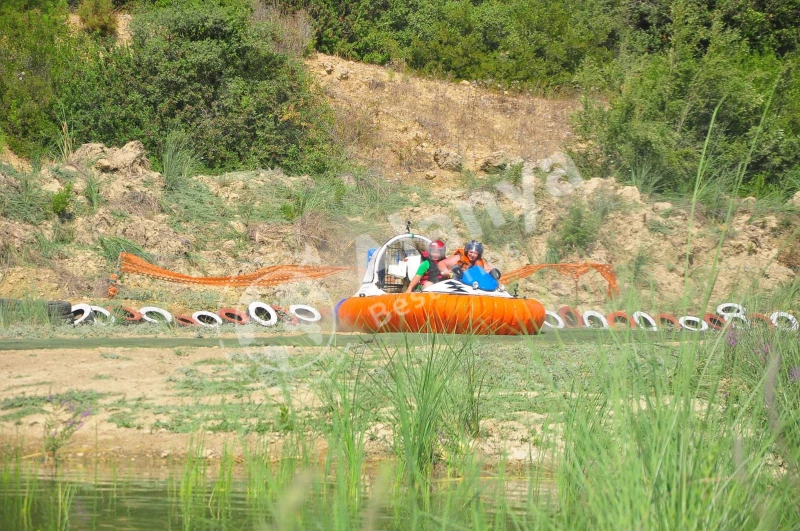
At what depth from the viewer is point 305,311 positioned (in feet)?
53.1

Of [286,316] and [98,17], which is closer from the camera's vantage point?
[286,316]

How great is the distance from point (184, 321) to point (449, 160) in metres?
12.7

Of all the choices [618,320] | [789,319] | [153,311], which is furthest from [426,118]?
[618,320]

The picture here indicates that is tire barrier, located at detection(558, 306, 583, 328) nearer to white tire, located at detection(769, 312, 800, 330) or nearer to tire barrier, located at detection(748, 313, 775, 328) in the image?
tire barrier, located at detection(748, 313, 775, 328)

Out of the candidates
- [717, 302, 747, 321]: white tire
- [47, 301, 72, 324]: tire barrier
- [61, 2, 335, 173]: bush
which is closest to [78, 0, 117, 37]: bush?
[61, 2, 335, 173]: bush

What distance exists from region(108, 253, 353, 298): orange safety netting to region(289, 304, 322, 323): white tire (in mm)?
1718

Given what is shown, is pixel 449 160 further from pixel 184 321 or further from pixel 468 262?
pixel 184 321

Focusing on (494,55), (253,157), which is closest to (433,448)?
(253,157)

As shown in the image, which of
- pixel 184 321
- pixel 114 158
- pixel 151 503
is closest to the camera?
pixel 151 503

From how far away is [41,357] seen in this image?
365 inches

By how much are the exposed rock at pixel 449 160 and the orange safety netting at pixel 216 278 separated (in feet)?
26.5

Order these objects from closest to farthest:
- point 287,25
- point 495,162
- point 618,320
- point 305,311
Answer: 1. point 618,320
2. point 305,311
3. point 495,162
4. point 287,25

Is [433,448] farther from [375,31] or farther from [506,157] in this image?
[375,31]

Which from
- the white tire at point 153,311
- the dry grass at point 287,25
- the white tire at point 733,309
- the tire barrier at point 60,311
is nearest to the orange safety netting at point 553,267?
the white tire at point 733,309
